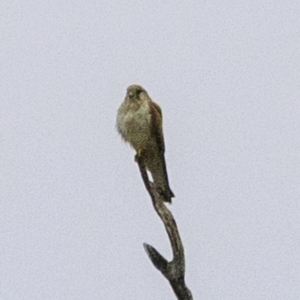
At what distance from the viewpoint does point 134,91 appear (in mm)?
12758

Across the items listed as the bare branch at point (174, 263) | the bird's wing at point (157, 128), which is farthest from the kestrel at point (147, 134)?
the bare branch at point (174, 263)

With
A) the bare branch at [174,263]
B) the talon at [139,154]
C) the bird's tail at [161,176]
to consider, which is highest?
the talon at [139,154]

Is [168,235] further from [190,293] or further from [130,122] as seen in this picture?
[130,122]

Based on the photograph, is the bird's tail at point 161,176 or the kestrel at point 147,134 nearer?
the bird's tail at point 161,176

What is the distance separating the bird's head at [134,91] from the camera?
502 inches

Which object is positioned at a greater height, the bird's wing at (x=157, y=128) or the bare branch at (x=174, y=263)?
the bird's wing at (x=157, y=128)

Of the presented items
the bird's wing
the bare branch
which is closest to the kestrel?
the bird's wing

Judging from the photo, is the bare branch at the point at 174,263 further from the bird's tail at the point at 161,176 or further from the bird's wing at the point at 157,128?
the bird's wing at the point at 157,128

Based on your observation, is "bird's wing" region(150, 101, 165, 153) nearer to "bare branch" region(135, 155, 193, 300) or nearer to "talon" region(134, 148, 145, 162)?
"talon" region(134, 148, 145, 162)

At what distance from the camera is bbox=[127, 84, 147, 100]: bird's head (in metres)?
12.7

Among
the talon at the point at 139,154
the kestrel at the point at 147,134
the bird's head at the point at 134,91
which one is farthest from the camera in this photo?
the bird's head at the point at 134,91

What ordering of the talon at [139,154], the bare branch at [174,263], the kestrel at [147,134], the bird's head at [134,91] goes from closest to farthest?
the bare branch at [174,263], the talon at [139,154], the kestrel at [147,134], the bird's head at [134,91]

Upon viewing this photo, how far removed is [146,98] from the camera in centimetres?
1277

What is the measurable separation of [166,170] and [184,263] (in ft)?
7.38
